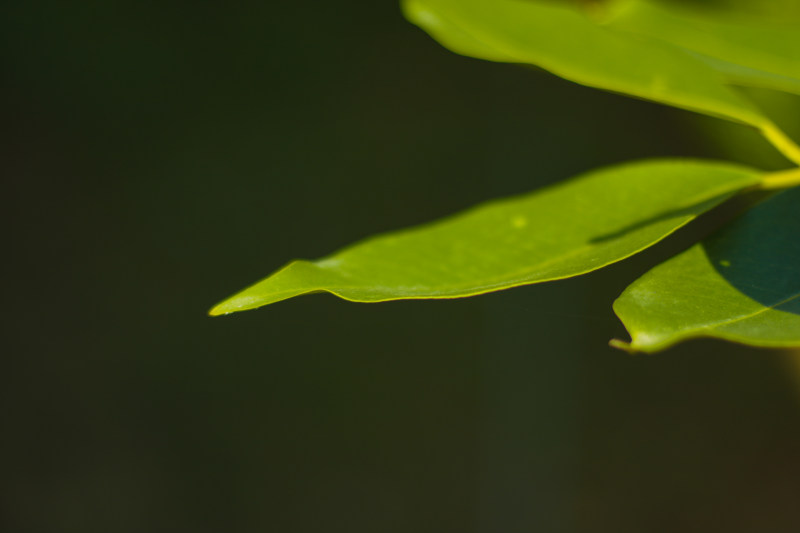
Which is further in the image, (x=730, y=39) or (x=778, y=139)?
(x=730, y=39)

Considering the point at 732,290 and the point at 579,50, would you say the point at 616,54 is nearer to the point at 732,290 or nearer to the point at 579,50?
the point at 579,50

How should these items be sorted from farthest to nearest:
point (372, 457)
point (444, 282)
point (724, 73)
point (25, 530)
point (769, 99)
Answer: point (372, 457), point (25, 530), point (769, 99), point (724, 73), point (444, 282)

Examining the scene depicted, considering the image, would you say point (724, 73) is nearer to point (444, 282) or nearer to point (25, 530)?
point (444, 282)

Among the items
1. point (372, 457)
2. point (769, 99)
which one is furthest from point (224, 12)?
point (769, 99)

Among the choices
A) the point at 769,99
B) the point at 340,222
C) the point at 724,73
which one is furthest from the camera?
the point at 340,222

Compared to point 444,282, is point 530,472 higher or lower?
lower

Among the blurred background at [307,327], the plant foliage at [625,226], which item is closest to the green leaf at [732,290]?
the plant foliage at [625,226]

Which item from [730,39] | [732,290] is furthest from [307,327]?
[732,290]
